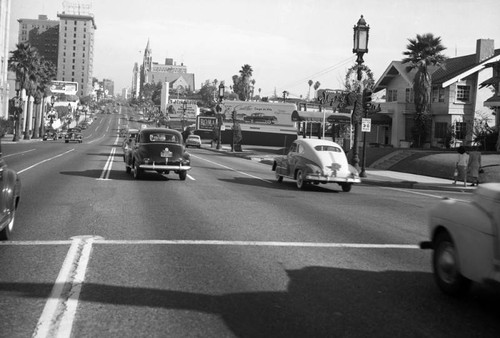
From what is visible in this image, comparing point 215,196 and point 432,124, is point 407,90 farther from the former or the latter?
point 215,196

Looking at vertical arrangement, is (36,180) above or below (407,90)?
below

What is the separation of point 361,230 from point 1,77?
3295 inches

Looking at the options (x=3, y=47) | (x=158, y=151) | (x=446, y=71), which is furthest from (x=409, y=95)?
(x=3, y=47)

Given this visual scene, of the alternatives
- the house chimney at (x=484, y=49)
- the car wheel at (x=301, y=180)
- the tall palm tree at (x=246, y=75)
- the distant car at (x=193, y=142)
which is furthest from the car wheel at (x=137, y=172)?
the tall palm tree at (x=246, y=75)

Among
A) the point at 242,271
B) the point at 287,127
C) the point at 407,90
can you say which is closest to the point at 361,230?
the point at 242,271

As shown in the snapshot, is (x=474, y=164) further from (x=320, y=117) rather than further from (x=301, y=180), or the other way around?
(x=320, y=117)

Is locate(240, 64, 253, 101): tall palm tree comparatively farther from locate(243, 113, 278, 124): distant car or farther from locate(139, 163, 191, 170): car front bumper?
locate(139, 163, 191, 170): car front bumper

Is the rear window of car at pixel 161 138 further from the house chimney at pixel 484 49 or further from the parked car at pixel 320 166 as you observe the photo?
the house chimney at pixel 484 49

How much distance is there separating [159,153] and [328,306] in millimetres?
14084

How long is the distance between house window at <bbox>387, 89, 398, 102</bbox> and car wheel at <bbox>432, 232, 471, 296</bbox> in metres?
45.6

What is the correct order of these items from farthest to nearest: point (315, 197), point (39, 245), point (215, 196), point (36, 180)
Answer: point (36, 180), point (315, 197), point (215, 196), point (39, 245)

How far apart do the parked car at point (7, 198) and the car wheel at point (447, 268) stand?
5673 millimetres

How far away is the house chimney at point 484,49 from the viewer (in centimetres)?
4097

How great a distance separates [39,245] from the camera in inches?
315
